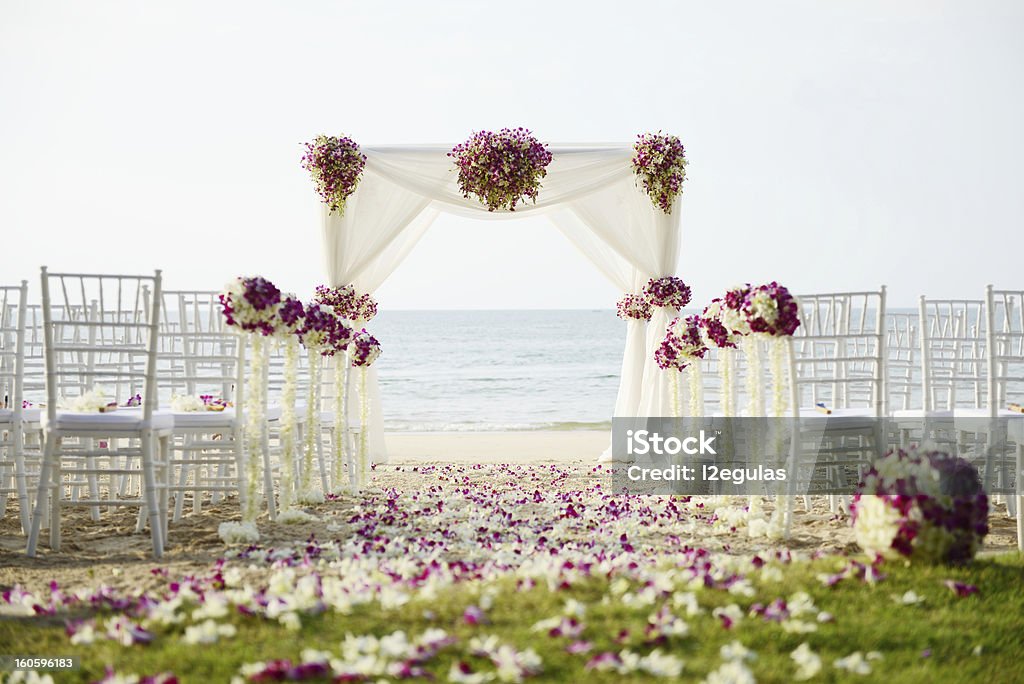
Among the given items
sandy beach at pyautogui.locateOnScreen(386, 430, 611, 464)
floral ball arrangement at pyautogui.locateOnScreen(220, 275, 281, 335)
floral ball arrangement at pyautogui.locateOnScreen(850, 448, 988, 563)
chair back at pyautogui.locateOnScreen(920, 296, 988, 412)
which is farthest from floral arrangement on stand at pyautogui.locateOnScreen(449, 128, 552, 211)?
floral ball arrangement at pyautogui.locateOnScreen(850, 448, 988, 563)

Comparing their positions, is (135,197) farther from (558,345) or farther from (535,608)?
(535,608)

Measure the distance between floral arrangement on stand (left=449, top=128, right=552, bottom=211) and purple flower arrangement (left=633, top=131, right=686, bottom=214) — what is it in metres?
Answer: 0.85

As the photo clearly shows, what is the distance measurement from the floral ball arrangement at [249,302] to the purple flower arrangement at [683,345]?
8.20ft

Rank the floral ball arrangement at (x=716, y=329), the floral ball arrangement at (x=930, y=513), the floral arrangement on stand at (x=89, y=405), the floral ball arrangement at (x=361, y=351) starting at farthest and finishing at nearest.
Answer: the floral ball arrangement at (x=361, y=351) → the floral ball arrangement at (x=716, y=329) → the floral arrangement on stand at (x=89, y=405) → the floral ball arrangement at (x=930, y=513)

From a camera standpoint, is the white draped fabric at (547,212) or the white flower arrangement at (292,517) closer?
the white flower arrangement at (292,517)

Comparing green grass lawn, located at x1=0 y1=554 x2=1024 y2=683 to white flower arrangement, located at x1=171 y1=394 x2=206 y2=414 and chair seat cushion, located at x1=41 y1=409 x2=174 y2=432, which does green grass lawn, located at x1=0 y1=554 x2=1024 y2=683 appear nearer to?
chair seat cushion, located at x1=41 y1=409 x2=174 y2=432

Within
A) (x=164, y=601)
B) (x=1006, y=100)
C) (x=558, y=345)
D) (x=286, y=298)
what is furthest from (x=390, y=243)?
(x=558, y=345)

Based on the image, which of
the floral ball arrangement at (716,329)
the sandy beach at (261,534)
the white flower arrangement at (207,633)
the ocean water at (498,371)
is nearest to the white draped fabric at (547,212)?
the sandy beach at (261,534)

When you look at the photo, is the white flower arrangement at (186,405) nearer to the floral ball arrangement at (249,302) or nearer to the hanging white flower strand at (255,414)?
the hanging white flower strand at (255,414)

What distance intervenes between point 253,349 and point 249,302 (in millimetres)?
329

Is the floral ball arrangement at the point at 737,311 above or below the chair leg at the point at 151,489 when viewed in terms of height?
above

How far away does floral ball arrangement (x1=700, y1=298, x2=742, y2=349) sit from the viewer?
15.8ft

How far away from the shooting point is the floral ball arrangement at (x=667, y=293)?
26.1ft

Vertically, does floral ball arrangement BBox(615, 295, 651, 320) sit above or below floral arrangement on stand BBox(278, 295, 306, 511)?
above
